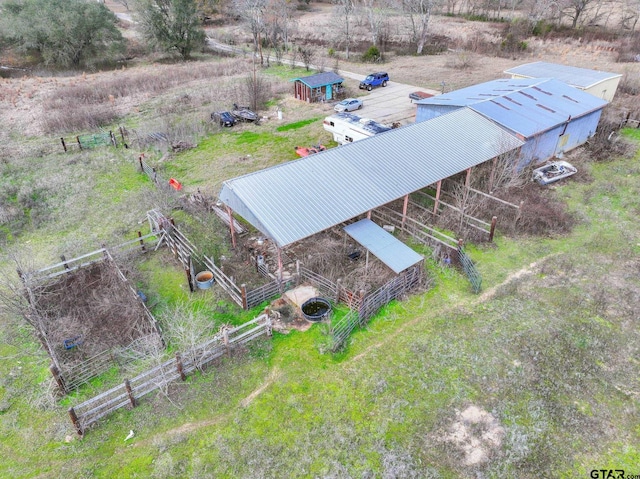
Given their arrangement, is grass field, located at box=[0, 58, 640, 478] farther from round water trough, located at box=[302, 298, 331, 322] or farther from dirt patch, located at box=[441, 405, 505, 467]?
round water trough, located at box=[302, 298, 331, 322]

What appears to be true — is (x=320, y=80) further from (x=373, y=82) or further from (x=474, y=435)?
(x=474, y=435)

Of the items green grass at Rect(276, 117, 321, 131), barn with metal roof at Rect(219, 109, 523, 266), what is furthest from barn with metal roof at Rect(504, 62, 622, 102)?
green grass at Rect(276, 117, 321, 131)

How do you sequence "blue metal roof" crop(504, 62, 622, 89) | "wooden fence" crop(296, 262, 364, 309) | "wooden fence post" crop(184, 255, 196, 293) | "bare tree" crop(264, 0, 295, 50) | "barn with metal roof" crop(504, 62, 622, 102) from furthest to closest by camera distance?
"bare tree" crop(264, 0, 295, 50)
"blue metal roof" crop(504, 62, 622, 89)
"barn with metal roof" crop(504, 62, 622, 102)
"wooden fence post" crop(184, 255, 196, 293)
"wooden fence" crop(296, 262, 364, 309)

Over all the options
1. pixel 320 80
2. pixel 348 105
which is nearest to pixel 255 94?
pixel 320 80

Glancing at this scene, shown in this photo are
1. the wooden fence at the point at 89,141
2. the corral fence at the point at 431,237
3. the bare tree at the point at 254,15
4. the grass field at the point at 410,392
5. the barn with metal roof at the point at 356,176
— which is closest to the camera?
the grass field at the point at 410,392

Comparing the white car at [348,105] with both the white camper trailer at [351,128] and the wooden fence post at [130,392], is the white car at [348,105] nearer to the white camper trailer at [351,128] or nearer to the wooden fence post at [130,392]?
the white camper trailer at [351,128]

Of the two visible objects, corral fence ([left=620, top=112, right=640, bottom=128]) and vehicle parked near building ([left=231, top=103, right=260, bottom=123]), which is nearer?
corral fence ([left=620, top=112, right=640, bottom=128])

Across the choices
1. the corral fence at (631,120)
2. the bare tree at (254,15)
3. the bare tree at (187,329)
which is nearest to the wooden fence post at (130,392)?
the bare tree at (187,329)
